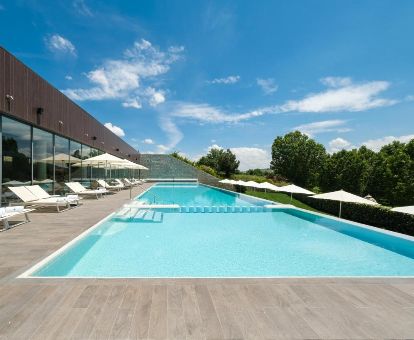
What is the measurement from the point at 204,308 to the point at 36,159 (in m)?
9.60

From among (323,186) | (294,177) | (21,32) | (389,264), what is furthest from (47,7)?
(294,177)

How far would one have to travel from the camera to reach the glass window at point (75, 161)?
1381cm

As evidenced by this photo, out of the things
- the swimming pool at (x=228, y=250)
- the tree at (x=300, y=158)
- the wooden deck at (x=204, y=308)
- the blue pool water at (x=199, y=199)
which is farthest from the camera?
the tree at (x=300, y=158)

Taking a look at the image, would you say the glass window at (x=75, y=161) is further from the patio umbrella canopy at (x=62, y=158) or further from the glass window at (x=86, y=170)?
the glass window at (x=86, y=170)

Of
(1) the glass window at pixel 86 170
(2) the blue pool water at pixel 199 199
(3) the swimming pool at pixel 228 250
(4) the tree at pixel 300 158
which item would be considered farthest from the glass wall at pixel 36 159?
(4) the tree at pixel 300 158

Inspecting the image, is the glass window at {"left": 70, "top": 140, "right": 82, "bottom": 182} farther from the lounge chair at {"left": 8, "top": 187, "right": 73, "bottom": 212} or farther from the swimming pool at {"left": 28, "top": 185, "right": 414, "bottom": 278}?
the swimming pool at {"left": 28, "top": 185, "right": 414, "bottom": 278}

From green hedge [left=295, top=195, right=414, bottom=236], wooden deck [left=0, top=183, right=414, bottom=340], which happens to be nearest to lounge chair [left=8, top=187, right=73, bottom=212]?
wooden deck [left=0, top=183, right=414, bottom=340]

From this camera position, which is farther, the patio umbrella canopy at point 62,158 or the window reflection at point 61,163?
the window reflection at point 61,163

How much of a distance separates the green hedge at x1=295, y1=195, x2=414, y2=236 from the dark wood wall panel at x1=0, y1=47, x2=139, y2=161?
13.0 m

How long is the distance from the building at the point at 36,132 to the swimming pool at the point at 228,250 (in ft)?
11.8

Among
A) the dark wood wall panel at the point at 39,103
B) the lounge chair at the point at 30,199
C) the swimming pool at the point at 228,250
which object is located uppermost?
the dark wood wall panel at the point at 39,103

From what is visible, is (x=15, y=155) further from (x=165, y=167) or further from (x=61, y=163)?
(x=165, y=167)

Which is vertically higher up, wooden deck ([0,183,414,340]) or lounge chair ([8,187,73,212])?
lounge chair ([8,187,73,212])

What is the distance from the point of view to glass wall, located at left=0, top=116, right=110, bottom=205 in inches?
323
